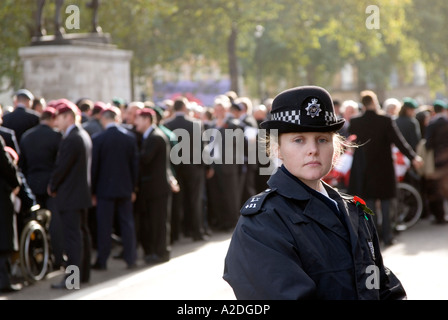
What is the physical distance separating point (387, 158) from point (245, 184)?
4.01 meters

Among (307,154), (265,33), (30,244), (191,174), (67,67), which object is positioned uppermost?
(265,33)

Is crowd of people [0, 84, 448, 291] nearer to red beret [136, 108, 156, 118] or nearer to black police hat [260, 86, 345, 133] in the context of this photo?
red beret [136, 108, 156, 118]

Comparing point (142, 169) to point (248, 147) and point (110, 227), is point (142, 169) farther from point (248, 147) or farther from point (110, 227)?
point (248, 147)

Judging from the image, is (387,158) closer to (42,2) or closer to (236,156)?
(236,156)

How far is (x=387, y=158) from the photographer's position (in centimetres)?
1171

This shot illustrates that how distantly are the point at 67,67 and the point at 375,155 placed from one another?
7.75m

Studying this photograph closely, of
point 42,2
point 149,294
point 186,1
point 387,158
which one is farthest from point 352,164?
point 186,1

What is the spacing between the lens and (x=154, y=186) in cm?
1125

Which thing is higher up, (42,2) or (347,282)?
(42,2)

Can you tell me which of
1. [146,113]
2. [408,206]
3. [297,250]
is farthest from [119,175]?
[297,250]

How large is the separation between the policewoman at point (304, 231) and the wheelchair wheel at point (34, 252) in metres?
6.97

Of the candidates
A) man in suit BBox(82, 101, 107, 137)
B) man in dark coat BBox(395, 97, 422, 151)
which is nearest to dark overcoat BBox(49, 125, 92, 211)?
man in suit BBox(82, 101, 107, 137)
